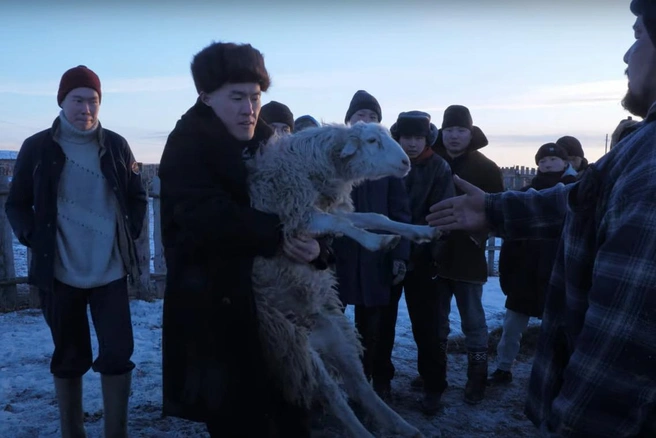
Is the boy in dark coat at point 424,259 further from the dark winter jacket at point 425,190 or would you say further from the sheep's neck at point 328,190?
the sheep's neck at point 328,190

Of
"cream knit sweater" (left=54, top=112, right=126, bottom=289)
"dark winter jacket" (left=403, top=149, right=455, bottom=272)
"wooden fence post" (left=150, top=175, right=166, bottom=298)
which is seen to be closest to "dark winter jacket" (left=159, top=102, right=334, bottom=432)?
"cream knit sweater" (left=54, top=112, right=126, bottom=289)

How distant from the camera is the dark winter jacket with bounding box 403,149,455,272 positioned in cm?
434

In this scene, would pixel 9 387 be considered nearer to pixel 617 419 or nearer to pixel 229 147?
pixel 229 147

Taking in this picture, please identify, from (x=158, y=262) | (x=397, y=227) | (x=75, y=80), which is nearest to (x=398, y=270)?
(x=397, y=227)

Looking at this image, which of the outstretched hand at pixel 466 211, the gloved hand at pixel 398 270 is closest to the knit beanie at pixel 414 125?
the gloved hand at pixel 398 270

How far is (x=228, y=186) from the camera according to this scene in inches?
93.1

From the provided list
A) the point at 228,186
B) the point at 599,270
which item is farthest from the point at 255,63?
the point at 599,270

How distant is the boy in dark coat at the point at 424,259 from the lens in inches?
170

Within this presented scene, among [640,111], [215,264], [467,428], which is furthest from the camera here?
[467,428]

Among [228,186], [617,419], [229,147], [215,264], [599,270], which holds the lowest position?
[617,419]

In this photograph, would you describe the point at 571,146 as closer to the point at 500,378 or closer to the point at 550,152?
the point at 550,152

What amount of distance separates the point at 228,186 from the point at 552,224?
4.28 feet

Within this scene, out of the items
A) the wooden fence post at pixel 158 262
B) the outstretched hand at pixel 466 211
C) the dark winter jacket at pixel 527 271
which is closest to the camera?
the outstretched hand at pixel 466 211

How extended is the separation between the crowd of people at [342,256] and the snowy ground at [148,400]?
0.62 ft
